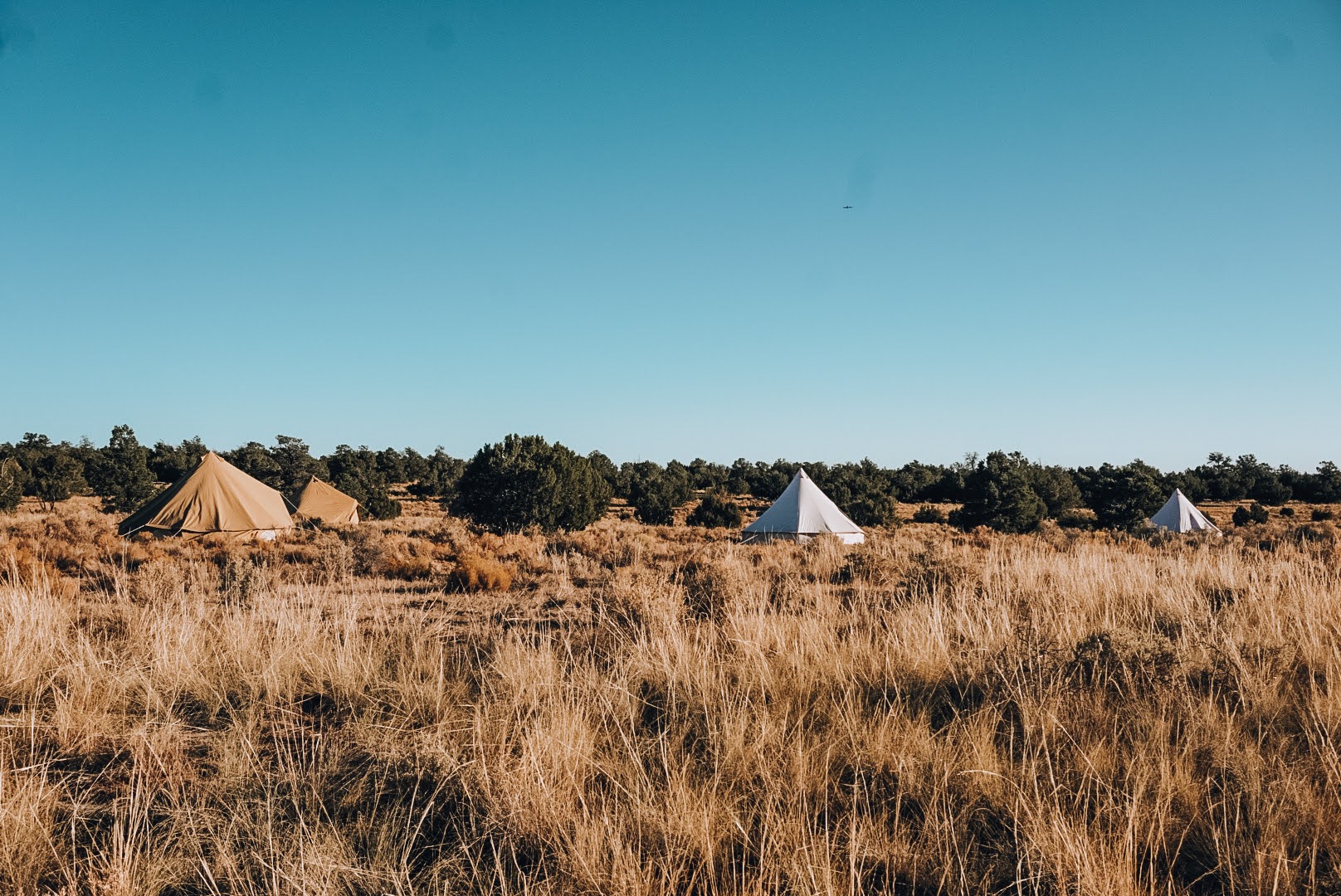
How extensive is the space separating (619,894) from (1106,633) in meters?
3.72

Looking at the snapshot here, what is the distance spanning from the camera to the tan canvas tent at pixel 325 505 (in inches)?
1083

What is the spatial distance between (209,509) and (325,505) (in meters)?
9.21

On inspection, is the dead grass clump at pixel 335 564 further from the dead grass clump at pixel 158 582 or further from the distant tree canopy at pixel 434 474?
the distant tree canopy at pixel 434 474

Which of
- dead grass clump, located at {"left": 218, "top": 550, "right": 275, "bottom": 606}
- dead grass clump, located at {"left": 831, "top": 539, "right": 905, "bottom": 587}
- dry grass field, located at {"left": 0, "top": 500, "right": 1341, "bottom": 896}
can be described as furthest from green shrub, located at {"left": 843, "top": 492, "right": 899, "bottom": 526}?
dry grass field, located at {"left": 0, "top": 500, "right": 1341, "bottom": 896}

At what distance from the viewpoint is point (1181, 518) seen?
2669 cm

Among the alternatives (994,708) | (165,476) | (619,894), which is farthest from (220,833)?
(165,476)

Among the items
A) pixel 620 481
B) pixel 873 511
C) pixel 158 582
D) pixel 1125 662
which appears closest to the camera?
pixel 1125 662

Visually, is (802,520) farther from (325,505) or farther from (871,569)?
(325,505)

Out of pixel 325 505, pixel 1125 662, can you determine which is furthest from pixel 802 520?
pixel 325 505

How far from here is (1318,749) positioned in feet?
9.46

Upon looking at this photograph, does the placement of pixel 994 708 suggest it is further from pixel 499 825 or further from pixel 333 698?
pixel 333 698

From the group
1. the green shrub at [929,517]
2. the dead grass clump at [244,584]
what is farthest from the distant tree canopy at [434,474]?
the dead grass clump at [244,584]

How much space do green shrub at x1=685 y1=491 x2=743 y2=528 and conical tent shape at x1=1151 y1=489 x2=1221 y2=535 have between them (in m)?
17.2

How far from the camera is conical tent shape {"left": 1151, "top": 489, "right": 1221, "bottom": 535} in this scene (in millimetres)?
26094
